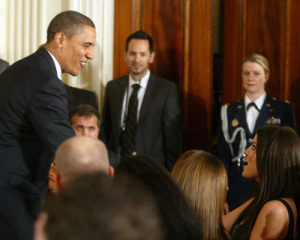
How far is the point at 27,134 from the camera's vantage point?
7.63 feet

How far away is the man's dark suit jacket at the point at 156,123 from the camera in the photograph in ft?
12.3

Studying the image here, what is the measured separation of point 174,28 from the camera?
432cm

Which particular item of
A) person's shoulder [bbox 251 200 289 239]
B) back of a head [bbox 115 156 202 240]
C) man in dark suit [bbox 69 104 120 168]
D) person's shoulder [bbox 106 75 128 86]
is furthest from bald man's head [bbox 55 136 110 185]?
person's shoulder [bbox 106 75 128 86]

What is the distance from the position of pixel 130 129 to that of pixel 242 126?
768mm

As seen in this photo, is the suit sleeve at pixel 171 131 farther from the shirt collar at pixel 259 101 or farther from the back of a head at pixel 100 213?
the back of a head at pixel 100 213

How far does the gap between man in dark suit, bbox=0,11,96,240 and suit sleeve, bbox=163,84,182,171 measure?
1.47 metres

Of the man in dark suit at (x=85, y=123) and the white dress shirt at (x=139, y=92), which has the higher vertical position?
the white dress shirt at (x=139, y=92)

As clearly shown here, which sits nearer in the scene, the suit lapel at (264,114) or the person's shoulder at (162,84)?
the suit lapel at (264,114)

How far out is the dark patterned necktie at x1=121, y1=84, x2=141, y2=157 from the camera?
370 centimetres

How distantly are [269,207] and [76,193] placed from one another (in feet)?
4.39

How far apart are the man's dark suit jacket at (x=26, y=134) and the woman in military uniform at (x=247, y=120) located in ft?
5.30

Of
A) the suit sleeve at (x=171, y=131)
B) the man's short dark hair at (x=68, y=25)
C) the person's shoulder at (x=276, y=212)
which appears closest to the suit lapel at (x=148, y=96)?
the suit sleeve at (x=171, y=131)

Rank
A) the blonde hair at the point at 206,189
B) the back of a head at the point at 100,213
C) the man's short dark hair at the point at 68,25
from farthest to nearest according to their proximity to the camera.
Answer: the man's short dark hair at the point at 68,25, the blonde hair at the point at 206,189, the back of a head at the point at 100,213

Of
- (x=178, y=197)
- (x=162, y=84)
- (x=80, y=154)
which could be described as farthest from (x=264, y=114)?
(x=178, y=197)
